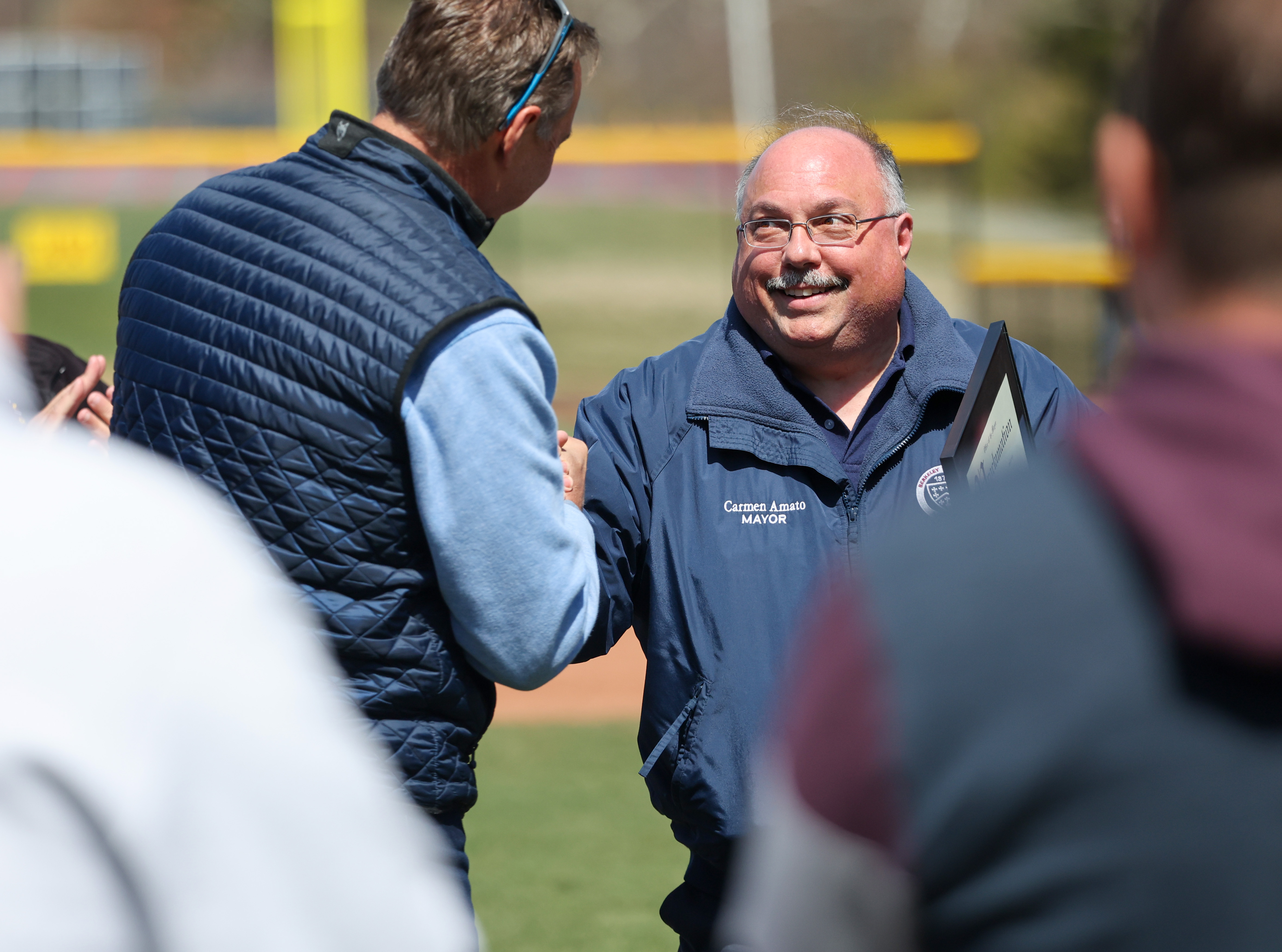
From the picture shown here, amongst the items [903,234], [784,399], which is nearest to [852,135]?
[903,234]

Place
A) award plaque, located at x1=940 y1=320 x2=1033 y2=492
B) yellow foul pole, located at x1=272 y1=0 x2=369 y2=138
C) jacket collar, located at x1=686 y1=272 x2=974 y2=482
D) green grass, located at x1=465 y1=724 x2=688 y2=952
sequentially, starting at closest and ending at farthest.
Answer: award plaque, located at x1=940 y1=320 x2=1033 y2=492
jacket collar, located at x1=686 y1=272 x2=974 y2=482
green grass, located at x1=465 y1=724 x2=688 y2=952
yellow foul pole, located at x1=272 y1=0 x2=369 y2=138

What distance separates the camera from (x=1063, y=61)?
2780 cm

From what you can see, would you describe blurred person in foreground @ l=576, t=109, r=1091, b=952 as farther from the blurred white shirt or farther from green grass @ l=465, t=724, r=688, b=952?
green grass @ l=465, t=724, r=688, b=952

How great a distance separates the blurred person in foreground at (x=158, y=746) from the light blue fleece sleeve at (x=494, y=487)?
89 cm

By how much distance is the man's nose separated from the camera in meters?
2.92

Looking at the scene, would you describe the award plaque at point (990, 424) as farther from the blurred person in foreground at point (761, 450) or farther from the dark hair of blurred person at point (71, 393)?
the dark hair of blurred person at point (71, 393)

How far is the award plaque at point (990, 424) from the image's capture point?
6.28 ft

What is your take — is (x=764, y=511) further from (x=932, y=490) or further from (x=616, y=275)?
(x=616, y=275)

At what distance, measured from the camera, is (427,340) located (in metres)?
1.94

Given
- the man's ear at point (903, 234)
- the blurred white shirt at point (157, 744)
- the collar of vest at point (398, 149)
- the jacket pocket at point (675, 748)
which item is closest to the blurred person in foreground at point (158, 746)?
the blurred white shirt at point (157, 744)

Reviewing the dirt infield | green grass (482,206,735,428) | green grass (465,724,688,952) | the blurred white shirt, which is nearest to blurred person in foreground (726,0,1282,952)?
the blurred white shirt

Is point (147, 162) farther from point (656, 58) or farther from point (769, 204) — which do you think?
point (656, 58)

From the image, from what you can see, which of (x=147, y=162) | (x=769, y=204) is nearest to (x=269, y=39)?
(x=147, y=162)

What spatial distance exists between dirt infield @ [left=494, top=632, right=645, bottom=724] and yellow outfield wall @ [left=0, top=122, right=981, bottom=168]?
811cm
